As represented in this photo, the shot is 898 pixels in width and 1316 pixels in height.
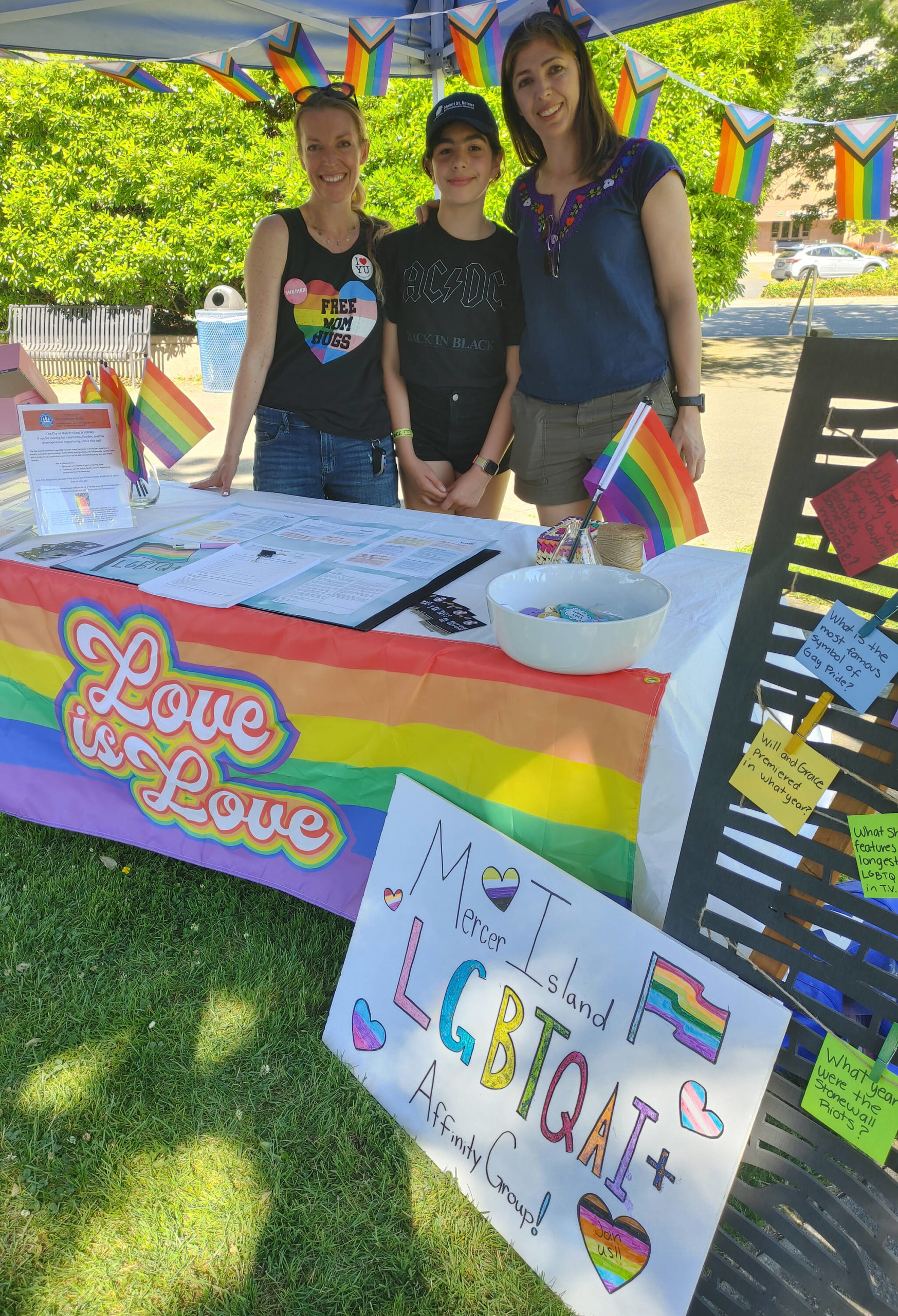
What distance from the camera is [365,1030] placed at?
1.36 meters

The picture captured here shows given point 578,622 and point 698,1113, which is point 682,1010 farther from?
point 578,622

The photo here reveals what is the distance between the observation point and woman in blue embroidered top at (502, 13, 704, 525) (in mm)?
1783

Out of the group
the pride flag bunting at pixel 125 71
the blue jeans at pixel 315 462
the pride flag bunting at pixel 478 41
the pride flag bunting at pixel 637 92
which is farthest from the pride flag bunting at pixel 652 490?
the pride flag bunting at pixel 125 71

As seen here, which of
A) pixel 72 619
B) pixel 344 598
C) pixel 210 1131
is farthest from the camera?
pixel 72 619

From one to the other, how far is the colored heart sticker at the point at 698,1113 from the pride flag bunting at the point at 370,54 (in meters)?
3.29

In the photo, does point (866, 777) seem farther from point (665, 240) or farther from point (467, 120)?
point (467, 120)

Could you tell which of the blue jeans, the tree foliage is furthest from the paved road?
the blue jeans

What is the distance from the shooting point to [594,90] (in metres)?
1.80

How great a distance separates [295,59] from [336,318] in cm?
201

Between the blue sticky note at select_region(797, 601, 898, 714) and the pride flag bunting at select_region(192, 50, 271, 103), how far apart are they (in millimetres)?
3924

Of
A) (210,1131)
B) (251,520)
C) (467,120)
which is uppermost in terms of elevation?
→ (467,120)

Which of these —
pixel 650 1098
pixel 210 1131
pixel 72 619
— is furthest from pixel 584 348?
Answer: pixel 210 1131

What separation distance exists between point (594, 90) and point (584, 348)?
1.76 feet

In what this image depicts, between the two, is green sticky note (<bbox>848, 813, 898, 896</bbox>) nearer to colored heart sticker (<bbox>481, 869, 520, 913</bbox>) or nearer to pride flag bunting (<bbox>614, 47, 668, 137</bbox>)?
colored heart sticker (<bbox>481, 869, 520, 913</bbox>)
